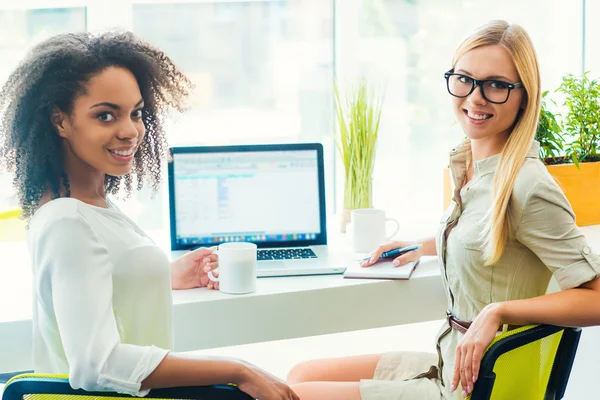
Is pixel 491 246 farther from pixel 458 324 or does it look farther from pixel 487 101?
pixel 487 101

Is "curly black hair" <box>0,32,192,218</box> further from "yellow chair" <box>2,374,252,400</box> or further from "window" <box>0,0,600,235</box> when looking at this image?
"window" <box>0,0,600,235</box>

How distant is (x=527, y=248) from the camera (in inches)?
58.6

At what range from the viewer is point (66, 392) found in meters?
1.07

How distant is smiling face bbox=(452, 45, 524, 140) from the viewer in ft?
5.15

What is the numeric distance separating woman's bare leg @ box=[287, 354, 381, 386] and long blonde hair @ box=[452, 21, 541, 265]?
15.6 inches

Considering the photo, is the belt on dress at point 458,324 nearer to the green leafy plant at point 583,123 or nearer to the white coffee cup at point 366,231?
the white coffee cup at point 366,231

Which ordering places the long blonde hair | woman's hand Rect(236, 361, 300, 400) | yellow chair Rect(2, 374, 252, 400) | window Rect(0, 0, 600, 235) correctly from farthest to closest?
window Rect(0, 0, 600, 235) < the long blonde hair < woman's hand Rect(236, 361, 300, 400) < yellow chair Rect(2, 374, 252, 400)

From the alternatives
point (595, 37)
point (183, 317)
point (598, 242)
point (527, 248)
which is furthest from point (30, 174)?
point (595, 37)

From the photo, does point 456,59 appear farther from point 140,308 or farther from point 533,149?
point 140,308

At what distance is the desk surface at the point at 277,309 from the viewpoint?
1.65 meters

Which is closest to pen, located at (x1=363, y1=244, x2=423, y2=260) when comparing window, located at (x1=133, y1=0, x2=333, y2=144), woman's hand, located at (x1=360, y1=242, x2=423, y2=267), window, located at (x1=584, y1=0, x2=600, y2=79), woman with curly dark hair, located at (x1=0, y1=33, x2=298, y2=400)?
woman's hand, located at (x1=360, y1=242, x2=423, y2=267)

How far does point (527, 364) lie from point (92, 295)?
718 millimetres

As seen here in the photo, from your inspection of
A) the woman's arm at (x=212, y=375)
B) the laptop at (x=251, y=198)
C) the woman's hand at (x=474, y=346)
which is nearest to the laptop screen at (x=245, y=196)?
the laptop at (x=251, y=198)

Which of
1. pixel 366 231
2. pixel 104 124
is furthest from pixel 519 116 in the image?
pixel 104 124
